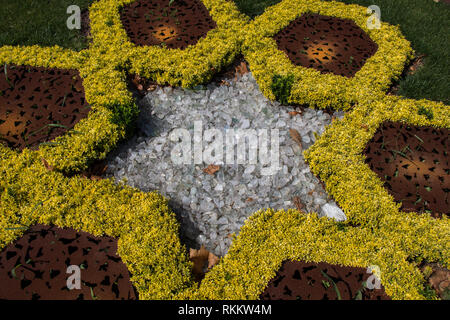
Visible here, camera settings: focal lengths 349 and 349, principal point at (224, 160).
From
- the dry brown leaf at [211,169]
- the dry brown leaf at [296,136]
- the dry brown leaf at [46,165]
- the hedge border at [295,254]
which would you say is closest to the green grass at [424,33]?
the dry brown leaf at [296,136]

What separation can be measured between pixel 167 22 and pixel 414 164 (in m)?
5.93

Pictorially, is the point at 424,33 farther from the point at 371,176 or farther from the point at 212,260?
the point at 212,260

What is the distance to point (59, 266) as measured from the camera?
4242 millimetres

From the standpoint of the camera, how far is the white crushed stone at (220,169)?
5.45 metres

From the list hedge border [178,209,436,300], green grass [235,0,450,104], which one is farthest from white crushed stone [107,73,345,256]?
green grass [235,0,450,104]

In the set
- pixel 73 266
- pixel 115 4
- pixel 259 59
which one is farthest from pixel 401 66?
pixel 73 266

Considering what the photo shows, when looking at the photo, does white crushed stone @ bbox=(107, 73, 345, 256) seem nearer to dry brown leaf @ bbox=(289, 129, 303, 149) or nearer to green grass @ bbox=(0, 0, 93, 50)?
dry brown leaf @ bbox=(289, 129, 303, 149)

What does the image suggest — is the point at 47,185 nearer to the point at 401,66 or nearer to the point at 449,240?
the point at 449,240

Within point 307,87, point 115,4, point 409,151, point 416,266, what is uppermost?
point 115,4

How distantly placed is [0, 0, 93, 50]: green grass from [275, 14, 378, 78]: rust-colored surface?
15.0ft

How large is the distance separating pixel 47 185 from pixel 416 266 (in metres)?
5.26

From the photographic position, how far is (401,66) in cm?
725

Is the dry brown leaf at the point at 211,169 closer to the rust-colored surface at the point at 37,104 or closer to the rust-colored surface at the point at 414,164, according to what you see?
the rust-colored surface at the point at 37,104

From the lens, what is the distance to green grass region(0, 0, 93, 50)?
7.43 m
